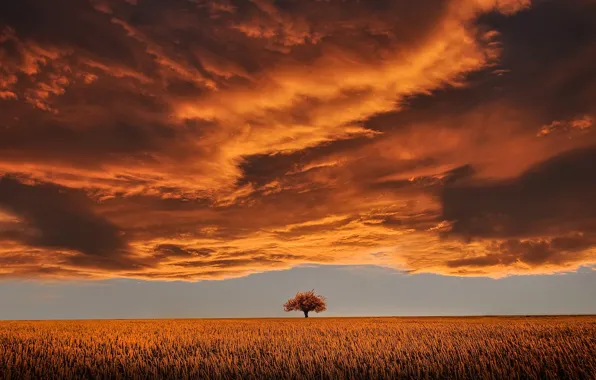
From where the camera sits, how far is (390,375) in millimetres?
9992

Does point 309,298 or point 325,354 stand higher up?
point 309,298

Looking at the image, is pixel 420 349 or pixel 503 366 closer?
pixel 503 366

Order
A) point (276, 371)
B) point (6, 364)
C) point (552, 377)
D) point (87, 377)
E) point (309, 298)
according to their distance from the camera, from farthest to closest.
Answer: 1. point (309, 298)
2. point (6, 364)
3. point (87, 377)
4. point (276, 371)
5. point (552, 377)

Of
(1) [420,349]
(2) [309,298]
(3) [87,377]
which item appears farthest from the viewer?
(2) [309,298]

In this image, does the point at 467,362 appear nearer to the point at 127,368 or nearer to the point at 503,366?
the point at 503,366

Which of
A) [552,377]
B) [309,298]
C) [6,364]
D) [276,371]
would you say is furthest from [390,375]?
[309,298]

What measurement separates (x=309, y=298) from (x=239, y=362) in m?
87.6

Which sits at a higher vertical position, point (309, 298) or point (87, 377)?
point (309, 298)

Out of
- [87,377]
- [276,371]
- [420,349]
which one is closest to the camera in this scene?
[276,371]

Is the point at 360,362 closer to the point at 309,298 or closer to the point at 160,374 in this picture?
the point at 160,374

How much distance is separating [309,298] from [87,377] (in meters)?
89.6

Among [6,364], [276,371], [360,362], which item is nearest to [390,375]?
[360,362]

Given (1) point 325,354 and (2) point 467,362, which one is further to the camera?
(1) point 325,354

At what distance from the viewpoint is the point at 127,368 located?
1156 centimetres
